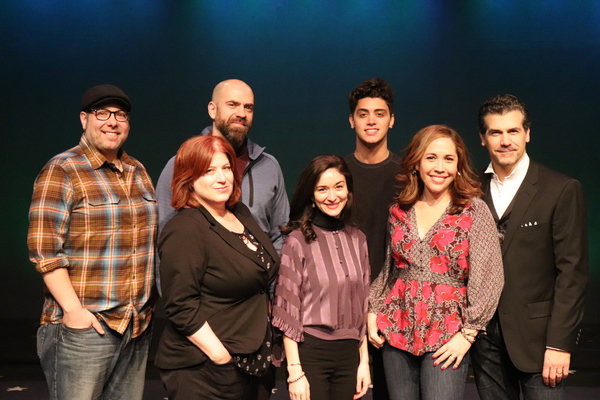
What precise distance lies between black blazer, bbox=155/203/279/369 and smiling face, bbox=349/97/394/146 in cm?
103

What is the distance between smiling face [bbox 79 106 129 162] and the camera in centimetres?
254

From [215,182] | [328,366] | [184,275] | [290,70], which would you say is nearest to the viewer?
[184,275]

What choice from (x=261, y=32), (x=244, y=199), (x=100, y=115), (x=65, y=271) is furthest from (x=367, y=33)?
(x=65, y=271)

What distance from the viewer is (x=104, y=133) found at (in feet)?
8.36

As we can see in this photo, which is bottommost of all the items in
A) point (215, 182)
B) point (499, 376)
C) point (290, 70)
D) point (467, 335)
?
point (499, 376)

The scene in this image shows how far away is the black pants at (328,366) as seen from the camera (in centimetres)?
240

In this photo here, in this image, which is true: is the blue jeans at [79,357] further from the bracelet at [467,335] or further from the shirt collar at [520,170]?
the shirt collar at [520,170]

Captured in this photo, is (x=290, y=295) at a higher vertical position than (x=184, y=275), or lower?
lower

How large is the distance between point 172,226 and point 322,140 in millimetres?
3879

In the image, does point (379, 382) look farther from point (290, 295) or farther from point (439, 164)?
point (439, 164)

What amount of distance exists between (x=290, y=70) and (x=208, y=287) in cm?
401

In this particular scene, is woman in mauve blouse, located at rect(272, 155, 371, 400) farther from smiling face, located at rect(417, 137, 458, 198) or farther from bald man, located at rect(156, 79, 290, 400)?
bald man, located at rect(156, 79, 290, 400)

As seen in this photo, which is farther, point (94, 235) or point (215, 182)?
point (94, 235)

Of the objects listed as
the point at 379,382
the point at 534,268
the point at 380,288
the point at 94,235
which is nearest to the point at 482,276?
the point at 534,268
